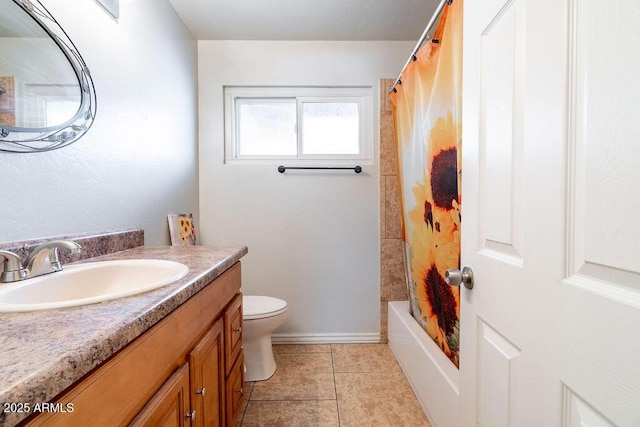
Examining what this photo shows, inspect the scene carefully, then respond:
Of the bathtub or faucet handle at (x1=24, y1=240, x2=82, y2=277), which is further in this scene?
the bathtub

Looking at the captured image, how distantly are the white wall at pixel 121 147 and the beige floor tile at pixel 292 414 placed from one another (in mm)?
1071

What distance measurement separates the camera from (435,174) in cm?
133

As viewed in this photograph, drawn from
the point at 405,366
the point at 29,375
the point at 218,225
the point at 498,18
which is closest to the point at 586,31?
the point at 498,18

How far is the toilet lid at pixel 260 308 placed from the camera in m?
1.57

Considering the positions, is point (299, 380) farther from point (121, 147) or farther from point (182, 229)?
point (121, 147)

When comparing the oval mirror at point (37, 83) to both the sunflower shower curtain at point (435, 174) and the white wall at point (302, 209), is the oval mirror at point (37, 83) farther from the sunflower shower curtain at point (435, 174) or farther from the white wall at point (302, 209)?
the sunflower shower curtain at point (435, 174)

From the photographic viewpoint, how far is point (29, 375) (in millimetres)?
333

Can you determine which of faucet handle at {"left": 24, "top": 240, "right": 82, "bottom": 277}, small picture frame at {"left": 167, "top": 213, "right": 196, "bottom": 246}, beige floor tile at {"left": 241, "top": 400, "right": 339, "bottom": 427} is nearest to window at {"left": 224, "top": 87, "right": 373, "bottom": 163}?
small picture frame at {"left": 167, "top": 213, "right": 196, "bottom": 246}

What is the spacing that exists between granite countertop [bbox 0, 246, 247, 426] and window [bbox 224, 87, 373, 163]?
5.37 ft

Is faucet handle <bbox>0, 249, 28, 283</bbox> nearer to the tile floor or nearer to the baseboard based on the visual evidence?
the tile floor

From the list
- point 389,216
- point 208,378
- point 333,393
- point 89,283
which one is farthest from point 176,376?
point 389,216

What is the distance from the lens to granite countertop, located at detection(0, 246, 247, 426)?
1.07 ft

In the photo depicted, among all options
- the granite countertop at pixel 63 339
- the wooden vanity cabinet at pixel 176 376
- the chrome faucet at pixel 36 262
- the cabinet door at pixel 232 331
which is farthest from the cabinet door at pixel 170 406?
the chrome faucet at pixel 36 262

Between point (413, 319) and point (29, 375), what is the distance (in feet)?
5.86
